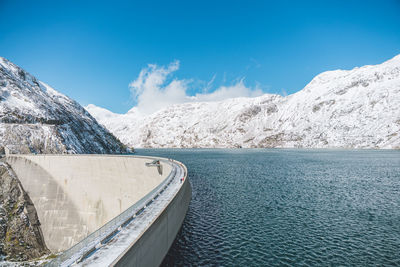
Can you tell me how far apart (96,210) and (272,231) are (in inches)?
1202

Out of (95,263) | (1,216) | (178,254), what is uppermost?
(95,263)

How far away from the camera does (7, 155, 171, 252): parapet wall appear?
38219 millimetres

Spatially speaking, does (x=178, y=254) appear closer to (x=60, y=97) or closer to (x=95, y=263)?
(x=95, y=263)

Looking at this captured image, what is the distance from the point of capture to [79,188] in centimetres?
4284

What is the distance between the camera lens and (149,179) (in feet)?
123

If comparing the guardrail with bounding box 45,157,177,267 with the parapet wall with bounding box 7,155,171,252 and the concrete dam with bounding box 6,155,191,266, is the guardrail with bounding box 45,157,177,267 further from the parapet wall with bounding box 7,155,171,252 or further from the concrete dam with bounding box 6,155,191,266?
the parapet wall with bounding box 7,155,171,252

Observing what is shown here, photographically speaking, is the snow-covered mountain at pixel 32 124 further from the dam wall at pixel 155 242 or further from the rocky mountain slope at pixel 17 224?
the dam wall at pixel 155 242

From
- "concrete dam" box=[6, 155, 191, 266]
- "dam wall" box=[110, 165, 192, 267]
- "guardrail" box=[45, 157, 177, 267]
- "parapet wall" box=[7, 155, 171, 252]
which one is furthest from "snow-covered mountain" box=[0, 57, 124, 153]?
"dam wall" box=[110, 165, 192, 267]

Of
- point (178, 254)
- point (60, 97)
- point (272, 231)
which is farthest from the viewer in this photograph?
point (60, 97)

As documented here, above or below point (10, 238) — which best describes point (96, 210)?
above

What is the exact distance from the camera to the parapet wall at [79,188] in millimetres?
38219

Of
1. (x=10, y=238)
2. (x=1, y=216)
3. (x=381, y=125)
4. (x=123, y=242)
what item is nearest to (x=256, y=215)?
(x=123, y=242)

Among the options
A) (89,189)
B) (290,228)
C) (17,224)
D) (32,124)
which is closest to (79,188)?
(89,189)

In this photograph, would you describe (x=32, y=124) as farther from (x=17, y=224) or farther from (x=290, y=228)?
(x=290, y=228)
